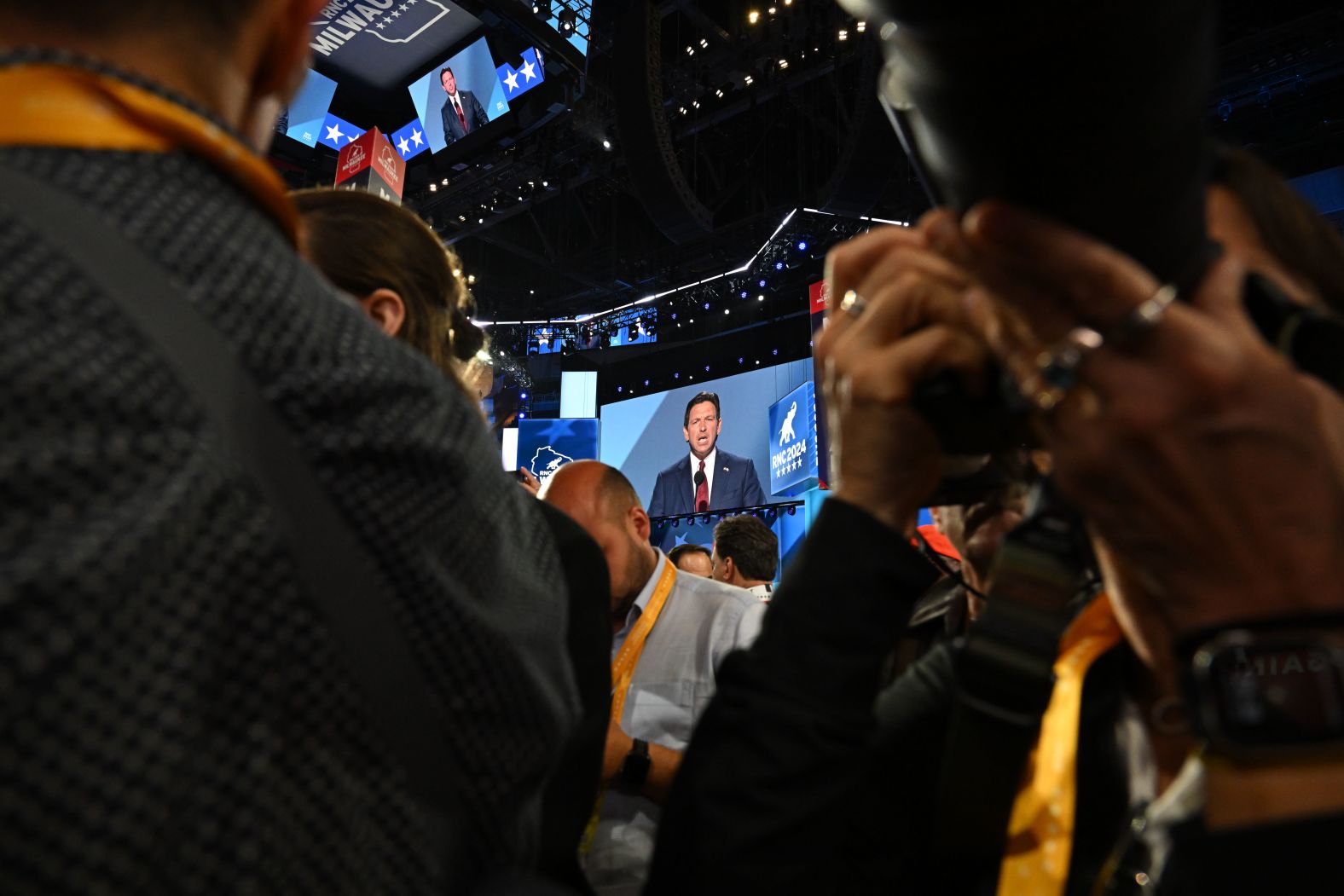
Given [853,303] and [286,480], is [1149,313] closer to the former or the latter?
[853,303]

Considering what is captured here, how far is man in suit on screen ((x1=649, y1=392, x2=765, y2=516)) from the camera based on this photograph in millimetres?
11562

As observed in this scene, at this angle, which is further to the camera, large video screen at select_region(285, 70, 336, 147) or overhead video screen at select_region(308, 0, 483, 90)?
large video screen at select_region(285, 70, 336, 147)

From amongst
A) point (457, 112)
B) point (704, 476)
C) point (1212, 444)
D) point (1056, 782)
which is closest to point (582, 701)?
point (1056, 782)

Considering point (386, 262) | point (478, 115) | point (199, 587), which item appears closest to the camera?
point (199, 587)

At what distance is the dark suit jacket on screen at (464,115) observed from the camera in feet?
26.7

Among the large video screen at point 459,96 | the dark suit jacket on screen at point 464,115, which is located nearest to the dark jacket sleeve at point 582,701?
the large video screen at point 459,96

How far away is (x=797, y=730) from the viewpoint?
728 millimetres

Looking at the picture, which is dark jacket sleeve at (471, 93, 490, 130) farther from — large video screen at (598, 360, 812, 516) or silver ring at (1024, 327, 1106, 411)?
silver ring at (1024, 327, 1106, 411)

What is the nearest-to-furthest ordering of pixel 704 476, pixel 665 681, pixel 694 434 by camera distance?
pixel 665 681 → pixel 704 476 → pixel 694 434

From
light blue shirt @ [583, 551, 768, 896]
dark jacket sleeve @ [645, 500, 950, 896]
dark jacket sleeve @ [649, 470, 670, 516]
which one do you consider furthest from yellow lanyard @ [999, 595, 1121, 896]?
dark jacket sleeve @ [649, 470, 670, 516]

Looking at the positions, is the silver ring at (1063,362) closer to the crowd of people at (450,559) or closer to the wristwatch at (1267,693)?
the crowd of people at (450,559)

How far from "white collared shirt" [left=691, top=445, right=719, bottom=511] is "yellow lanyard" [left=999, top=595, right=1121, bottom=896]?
11.0 metres

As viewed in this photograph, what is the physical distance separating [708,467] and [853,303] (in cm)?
1127

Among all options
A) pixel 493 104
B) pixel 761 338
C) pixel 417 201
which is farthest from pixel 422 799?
pixel 761 338
